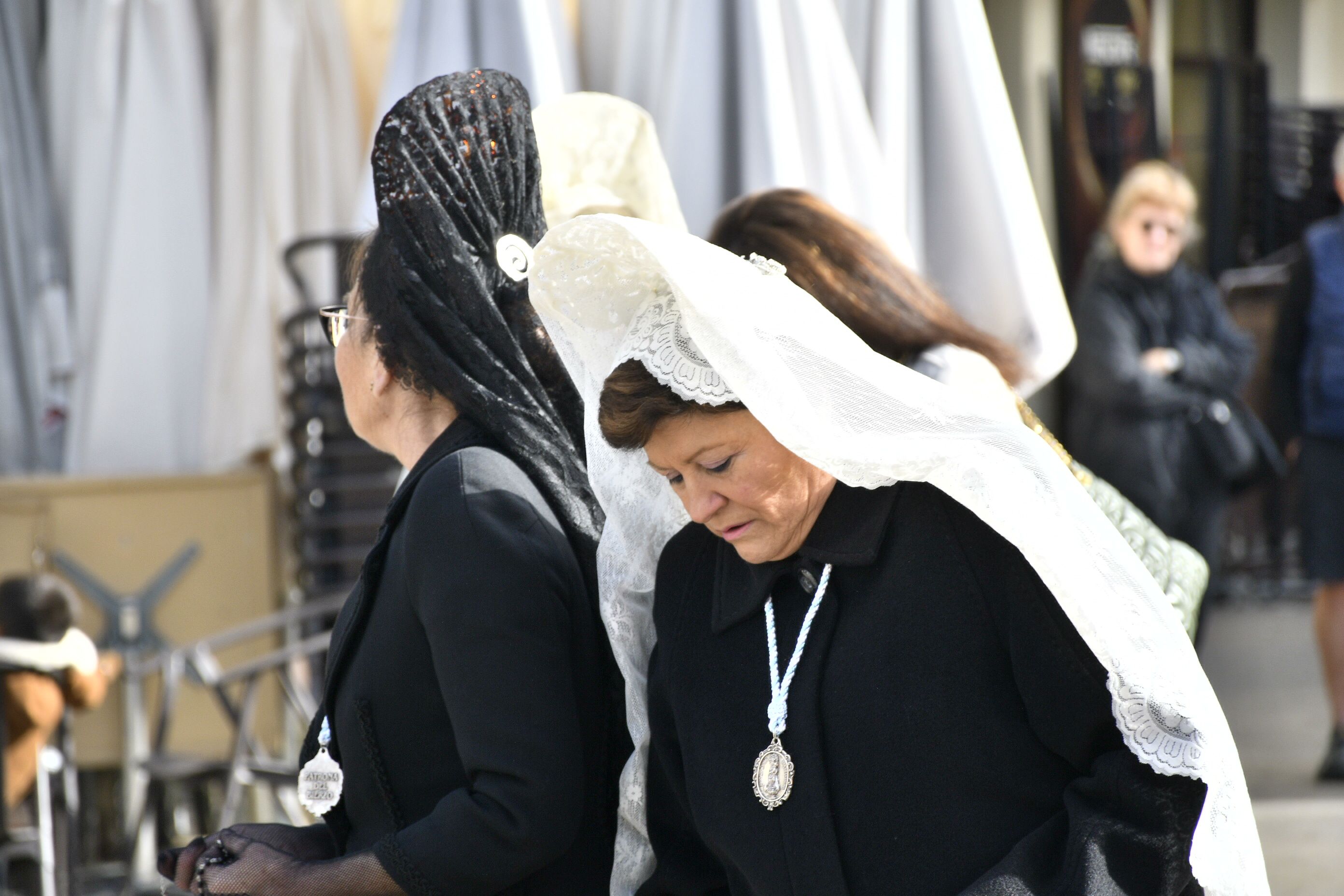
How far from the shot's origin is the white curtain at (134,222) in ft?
12.7

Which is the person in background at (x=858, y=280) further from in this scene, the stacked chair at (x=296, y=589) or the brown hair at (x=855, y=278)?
the stacked chair at (x=296, y=589)

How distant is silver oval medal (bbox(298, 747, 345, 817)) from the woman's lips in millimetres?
590

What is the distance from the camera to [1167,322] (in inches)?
201

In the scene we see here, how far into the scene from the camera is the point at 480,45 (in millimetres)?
3230

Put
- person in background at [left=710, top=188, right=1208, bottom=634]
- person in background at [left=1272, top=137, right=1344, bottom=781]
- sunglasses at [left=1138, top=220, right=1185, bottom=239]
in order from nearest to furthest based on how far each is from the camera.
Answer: person in background at [left=710, top=188, right=1208, bottom=634] → person in background at [left=1272, top=137, right=1344, bottom=781] → sunglasses at [left=1138, top=220, right=1185, bottom=239]

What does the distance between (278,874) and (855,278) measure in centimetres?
151

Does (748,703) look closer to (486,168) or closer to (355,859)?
(355,859)

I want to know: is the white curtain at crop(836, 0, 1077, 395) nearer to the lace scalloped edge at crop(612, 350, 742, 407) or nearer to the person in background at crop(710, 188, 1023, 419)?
the person in background at crop(710, 188, 1023, 419)

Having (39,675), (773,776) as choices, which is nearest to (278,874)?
(773,776)

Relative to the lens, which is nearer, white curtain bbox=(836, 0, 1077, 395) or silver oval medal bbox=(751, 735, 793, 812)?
silver oval medal bbox=(751, 735, 793, 812)

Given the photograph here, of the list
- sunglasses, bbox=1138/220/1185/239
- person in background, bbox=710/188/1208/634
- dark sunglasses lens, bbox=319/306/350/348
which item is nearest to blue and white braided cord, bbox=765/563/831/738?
dark sunglasses lens, bbox=319/306/350/348

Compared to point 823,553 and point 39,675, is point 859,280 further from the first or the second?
point 39,675

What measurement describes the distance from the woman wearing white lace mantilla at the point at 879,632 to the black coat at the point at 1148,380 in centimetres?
344

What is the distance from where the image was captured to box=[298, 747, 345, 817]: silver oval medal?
1852 mm
